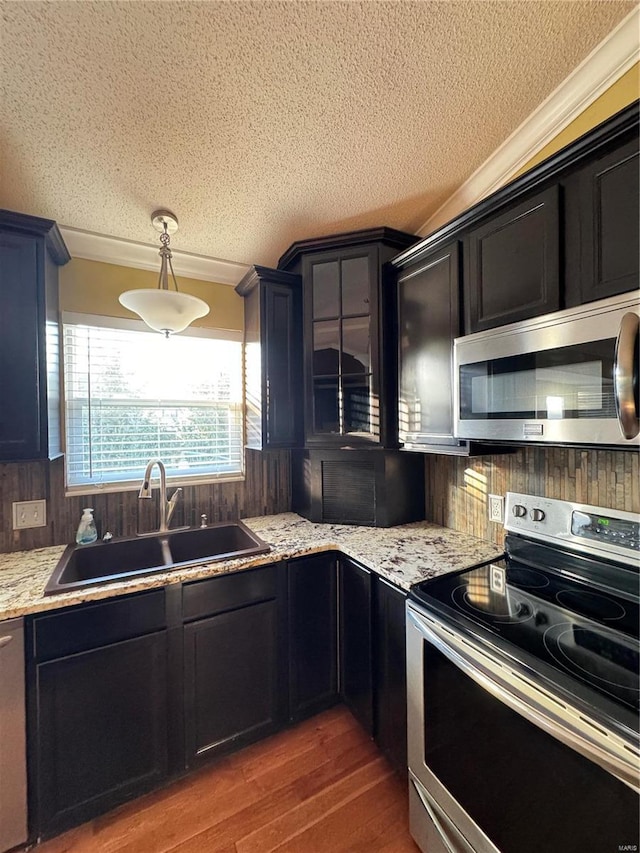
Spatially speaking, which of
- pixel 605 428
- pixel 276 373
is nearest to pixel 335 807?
pixel 605 428

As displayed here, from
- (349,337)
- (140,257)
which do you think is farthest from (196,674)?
(140,257)

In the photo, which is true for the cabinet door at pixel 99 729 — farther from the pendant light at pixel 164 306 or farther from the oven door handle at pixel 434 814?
the pendant light at pixel 164 306

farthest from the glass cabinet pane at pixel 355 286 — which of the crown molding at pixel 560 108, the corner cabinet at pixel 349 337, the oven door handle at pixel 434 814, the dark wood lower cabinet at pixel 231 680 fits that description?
the oven door handle at pixel 434 814

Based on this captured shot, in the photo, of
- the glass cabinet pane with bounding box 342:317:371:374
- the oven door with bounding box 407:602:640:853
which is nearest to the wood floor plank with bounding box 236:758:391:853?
the oven door with bounding box 407:602:640:853

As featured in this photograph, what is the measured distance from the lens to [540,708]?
81 centimetres

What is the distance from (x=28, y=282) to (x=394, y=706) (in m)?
2.28

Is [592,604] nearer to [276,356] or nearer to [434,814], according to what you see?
[434,814]

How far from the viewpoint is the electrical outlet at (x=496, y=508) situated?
5.39 ft

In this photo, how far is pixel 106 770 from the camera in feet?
4.27

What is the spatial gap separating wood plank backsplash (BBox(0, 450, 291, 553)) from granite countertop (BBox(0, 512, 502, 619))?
11 centimetres

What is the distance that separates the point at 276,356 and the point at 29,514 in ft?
4.78

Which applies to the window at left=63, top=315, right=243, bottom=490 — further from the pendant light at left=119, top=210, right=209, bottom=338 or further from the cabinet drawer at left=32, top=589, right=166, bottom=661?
the cabinet drawer at left=32, top=589, right=166, bottom=661

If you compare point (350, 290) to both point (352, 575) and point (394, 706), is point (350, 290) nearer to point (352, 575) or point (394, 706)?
point (352, 575)

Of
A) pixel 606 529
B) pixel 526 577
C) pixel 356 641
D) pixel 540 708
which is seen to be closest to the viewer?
pixel 540 708
